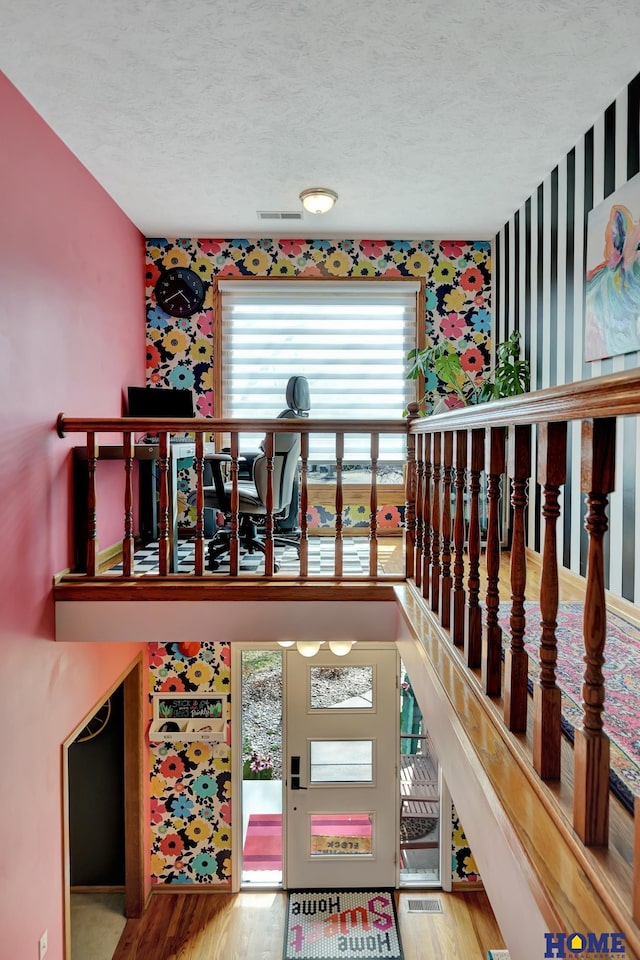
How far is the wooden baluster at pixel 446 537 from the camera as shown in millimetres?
2111

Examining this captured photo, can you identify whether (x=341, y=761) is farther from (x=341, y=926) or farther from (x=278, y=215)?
(x=278, y=215)

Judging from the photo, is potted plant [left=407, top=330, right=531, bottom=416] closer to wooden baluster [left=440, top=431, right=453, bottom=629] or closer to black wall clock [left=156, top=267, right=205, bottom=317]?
black wall clock [left=156, top=267, right=205, bottom=317]

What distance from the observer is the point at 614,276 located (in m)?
2.88

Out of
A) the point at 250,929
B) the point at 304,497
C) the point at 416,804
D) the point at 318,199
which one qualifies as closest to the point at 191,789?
the point at 250,929

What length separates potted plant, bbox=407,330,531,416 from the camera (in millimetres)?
4117

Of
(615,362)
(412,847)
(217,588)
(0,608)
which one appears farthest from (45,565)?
(412,847)

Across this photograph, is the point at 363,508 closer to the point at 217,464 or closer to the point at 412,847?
the point at 217,464

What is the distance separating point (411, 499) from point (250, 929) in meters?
3.89

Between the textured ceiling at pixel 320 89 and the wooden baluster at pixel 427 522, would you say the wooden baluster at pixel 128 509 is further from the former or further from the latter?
the textured ceiling at pixel 320 89

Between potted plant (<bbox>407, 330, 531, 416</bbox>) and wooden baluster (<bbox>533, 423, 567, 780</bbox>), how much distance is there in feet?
9.35

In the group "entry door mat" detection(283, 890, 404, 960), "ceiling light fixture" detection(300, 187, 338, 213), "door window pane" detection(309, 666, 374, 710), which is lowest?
"entry door mat" detection(283, 890, 404, 960)

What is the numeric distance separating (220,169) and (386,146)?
3.22ft

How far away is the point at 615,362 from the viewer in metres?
2.95

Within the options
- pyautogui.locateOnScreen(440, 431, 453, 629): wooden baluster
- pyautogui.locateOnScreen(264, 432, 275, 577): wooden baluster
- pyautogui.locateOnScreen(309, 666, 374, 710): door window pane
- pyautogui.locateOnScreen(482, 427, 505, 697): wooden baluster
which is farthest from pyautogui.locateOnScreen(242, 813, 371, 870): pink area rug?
pyautogui.locateOnScreen(482, 427, 505, 697): wooden baluster
